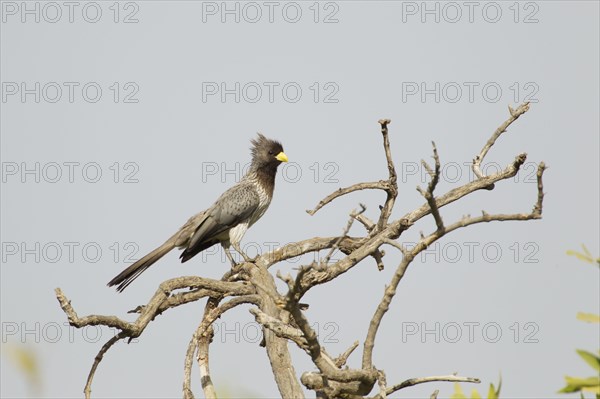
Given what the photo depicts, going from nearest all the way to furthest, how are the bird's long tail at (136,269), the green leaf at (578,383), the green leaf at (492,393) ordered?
the green leaf at (578,383)
the green leaf at (492,393)
the bird's long tail at (136,269)

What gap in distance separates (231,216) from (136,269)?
150cm

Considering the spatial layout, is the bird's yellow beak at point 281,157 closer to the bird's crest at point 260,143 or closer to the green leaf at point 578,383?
the bird's crest at point 260,143

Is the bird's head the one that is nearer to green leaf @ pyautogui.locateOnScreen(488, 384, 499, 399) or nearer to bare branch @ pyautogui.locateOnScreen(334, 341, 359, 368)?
bare branch @ pyautogui.locateOnScreen(334, 341, 359, 368)

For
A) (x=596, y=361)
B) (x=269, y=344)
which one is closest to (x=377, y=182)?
(x=269, y=344)

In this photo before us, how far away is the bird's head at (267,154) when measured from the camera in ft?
32.3

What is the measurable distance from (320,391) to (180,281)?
1.77 m

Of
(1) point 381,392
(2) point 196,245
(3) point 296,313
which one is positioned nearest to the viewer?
(3) point 296,313

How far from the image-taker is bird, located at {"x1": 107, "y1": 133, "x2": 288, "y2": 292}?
7.95 meters

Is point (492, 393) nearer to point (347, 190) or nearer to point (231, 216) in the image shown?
point (347, 190)

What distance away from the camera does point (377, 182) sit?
6559mm

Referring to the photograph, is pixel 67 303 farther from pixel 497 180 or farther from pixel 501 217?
pixel 497 180

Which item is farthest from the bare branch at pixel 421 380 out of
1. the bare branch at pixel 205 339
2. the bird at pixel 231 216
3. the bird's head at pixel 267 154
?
the bird's head at pixel 267 154

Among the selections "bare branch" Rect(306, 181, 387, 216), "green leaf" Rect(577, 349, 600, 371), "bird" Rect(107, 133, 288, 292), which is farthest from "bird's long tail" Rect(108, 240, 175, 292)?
"green leaf" Rect(577, 349, 600, 371)

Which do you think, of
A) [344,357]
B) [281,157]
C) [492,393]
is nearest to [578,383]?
[492,393]
